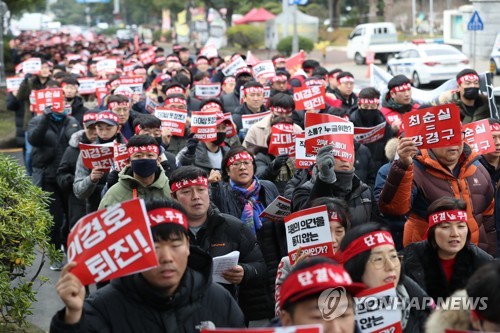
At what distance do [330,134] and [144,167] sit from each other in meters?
1.43

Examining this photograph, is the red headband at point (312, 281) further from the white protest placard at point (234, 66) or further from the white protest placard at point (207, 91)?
the white protest placard at point (234, 66)

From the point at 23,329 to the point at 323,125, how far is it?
2.91 metres

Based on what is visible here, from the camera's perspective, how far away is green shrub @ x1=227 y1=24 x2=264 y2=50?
64.7 metres

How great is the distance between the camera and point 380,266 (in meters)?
4.89

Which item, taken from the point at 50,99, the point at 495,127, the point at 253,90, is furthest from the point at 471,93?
the point at 50,99

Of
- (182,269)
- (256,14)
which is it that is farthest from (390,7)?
(182,269)

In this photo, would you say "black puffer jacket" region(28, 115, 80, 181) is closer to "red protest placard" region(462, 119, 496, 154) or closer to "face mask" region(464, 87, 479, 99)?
"face mask" region(464, 87, 479, 99)

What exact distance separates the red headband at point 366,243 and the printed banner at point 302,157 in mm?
2827

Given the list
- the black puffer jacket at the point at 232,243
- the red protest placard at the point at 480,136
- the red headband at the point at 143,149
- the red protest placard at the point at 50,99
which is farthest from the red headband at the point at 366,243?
the red protest placard at the point at 50,99

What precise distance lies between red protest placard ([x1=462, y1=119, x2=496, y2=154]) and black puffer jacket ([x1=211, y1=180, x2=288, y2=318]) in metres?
1.74

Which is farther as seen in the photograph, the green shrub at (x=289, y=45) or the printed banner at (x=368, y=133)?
the green shrub at (x=289, y=45)

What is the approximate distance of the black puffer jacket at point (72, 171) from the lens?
9898 millimetres

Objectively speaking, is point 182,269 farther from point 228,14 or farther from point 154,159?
point 228,14

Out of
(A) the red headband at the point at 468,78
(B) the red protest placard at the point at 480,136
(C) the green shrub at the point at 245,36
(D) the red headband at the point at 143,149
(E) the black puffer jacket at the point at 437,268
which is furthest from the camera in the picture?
(C) the green shrub at the point at 245,36
